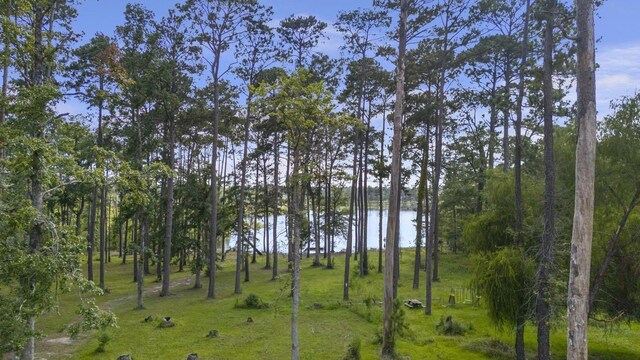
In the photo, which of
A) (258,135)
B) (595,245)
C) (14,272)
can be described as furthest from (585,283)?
(258,135)

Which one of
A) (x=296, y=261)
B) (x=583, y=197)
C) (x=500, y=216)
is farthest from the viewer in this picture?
(x=500, y=216)

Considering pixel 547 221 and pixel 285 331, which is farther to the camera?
pixel 285 331

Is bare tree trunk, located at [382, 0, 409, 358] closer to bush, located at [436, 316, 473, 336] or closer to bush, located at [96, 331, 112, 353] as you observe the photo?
bush, located at [436, 316, 473, 336]

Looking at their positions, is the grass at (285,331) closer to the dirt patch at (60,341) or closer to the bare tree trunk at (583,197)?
the dirt patch at (60,341)

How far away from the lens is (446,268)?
36312mm

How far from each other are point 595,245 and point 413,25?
30.1 feet

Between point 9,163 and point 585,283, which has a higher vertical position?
point 9,163

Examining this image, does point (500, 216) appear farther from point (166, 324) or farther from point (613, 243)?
point (166, 324)

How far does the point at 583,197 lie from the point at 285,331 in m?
13.7

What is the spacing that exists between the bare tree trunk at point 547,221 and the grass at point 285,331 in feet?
11.2

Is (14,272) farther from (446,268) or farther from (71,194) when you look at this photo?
(446,268)

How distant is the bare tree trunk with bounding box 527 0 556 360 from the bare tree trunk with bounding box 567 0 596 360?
3.90m

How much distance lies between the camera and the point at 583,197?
7.07m

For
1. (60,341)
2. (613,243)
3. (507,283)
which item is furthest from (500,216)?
(60,341)
